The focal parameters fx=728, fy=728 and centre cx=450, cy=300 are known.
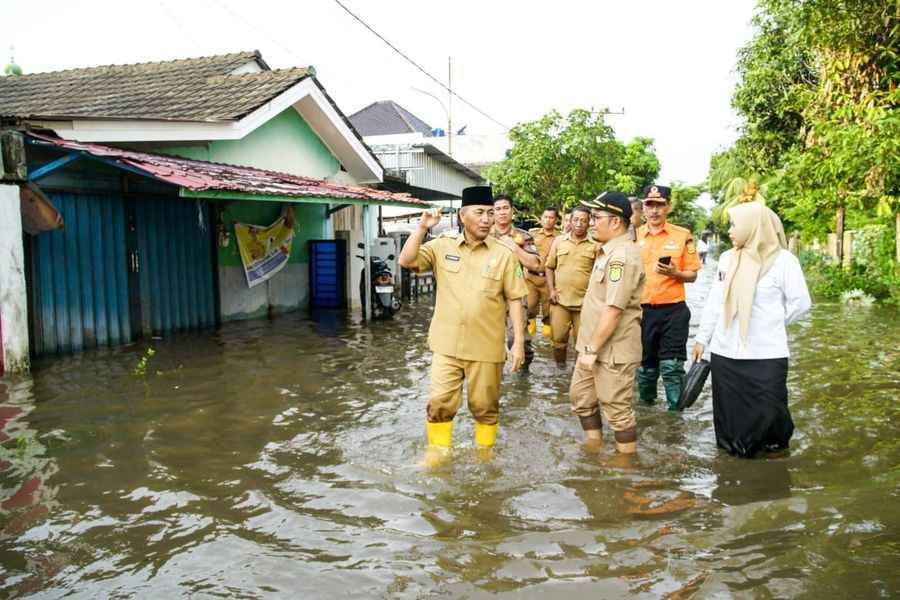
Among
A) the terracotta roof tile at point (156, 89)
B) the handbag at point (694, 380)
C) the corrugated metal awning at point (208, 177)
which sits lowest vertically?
the handbag at point (694, 380)

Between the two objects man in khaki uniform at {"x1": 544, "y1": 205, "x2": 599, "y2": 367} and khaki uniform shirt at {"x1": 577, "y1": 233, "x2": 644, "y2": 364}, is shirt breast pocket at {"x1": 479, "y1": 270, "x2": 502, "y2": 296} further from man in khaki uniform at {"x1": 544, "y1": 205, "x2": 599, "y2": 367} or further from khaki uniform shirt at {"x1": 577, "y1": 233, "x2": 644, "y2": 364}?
man in khaki uniform at {"x1": 544, "y1": 205, "x2": 599, "y2": 367}

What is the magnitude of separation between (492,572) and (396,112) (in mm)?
40677

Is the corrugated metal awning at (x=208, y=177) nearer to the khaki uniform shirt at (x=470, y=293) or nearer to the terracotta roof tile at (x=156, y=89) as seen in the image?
the terracotta roof tile at (x=156, y=89)

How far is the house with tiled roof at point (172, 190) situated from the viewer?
8508 mm

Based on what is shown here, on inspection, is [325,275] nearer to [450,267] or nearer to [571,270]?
[571,270]

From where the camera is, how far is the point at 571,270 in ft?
24.7

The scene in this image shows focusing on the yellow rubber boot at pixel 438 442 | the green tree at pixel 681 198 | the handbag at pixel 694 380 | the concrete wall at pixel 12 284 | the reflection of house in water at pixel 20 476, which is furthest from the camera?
the green tree at pixel 681 198

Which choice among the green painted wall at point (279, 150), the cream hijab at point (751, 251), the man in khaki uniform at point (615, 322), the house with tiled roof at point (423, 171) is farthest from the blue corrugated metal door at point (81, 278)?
the house with tiled roof at point (423, 171)

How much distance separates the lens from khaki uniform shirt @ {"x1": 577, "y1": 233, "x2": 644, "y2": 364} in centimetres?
486

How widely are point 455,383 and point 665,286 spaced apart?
240 centimetres

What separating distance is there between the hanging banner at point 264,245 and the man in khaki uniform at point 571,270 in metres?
6.29

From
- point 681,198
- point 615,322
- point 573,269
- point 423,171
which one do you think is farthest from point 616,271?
point 681,198

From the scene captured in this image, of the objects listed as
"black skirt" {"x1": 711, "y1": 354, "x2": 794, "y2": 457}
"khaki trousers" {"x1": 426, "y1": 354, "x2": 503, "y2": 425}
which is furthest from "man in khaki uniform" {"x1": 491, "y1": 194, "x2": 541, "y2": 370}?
"black skirt" {"x1": 711, "y1": 354, "x2": 794, "y2": 457}

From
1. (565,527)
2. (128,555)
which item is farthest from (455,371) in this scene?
(128,555)
